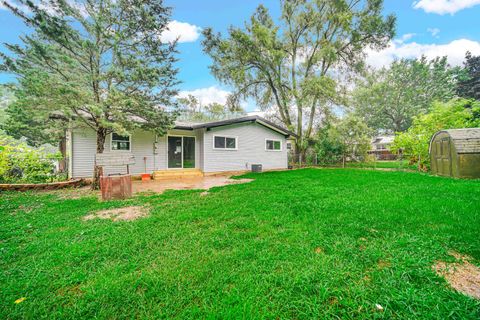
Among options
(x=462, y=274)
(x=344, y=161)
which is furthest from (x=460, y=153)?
(x=462, y=274)

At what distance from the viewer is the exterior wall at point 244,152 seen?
10734mm

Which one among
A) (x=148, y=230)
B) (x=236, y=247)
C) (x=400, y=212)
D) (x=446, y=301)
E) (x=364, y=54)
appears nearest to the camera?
(x=446, y=301)

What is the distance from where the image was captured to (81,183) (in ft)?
24.7

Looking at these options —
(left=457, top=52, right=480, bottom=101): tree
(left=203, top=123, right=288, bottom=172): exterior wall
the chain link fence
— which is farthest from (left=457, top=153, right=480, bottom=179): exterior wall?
(left=457, top=52, right=480, bottom=101): tree

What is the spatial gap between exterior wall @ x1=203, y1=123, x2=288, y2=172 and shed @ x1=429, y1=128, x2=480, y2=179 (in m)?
8.19

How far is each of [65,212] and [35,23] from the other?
5553 millimetres

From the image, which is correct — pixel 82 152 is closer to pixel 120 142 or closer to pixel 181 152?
pixel 120 142

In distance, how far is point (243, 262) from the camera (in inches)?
83.8

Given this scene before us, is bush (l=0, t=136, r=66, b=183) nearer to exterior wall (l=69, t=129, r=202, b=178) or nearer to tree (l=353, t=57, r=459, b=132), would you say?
exterior wall (l=69, t=129, r=202, b=178)

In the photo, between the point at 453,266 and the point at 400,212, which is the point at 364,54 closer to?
the point at 400,212

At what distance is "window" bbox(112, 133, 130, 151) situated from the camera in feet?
30.3

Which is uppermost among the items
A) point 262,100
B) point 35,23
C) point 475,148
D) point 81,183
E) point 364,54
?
point 364,54

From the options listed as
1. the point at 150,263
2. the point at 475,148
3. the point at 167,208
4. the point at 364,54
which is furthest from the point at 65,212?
the point at 364,54

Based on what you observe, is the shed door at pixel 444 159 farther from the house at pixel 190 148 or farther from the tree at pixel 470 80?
the tree at pixel 470 80
